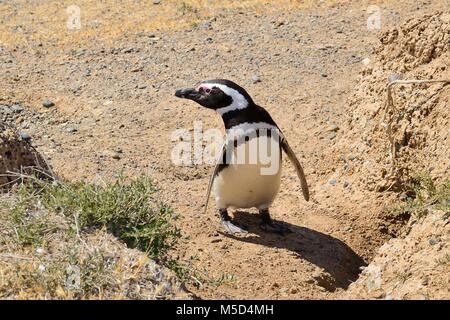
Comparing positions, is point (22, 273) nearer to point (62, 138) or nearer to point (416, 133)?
point (416, 133)

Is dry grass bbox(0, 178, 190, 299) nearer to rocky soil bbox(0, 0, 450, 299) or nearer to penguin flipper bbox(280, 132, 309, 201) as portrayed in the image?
rocky soil bbox(0, 0, 450, 299)

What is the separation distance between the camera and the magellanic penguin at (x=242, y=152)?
17.6 ft

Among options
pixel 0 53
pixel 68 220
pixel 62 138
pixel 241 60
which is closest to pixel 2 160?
pixel 68 220

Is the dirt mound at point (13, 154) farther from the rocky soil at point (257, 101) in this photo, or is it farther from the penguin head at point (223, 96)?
the penguin head at point (223, 96)

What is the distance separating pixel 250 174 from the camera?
216 inches

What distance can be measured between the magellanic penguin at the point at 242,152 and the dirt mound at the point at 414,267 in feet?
3.07

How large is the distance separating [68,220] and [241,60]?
220 inches

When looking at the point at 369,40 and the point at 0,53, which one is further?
the point at 0,53

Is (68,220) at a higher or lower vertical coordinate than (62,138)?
higher

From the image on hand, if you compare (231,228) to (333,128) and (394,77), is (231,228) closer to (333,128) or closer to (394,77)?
(394,77)

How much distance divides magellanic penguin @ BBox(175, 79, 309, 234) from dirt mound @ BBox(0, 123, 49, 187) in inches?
45.9

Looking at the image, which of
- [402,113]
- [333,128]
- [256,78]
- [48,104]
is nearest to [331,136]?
[333,128]

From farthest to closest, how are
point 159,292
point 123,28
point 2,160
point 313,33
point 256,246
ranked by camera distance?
point 123,28
point 313,33
point 256,246
point 2,160
point 159,292
